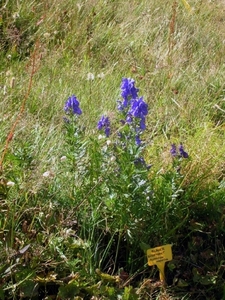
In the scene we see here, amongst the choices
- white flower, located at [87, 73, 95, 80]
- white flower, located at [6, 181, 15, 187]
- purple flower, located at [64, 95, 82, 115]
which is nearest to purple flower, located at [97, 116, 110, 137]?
purple flower, located at [64, 95, 82, 115]

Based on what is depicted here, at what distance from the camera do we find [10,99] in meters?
3.36

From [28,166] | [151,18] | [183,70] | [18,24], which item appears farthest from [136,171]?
[151,18]

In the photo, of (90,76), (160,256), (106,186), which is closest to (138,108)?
(106,186)

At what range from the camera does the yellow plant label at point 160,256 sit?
7.74ft

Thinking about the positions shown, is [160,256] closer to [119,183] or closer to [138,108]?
[119,183]

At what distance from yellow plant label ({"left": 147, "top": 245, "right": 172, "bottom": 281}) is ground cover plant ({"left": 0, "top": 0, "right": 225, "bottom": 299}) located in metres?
0.07

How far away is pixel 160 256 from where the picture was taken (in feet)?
7.83

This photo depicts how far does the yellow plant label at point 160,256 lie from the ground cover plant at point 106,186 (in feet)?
0.23

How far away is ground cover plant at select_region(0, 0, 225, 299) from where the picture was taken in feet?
7.71

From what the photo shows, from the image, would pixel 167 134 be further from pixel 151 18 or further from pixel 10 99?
Result: pixel 151 18

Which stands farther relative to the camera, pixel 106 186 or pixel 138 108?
pixel 106 186

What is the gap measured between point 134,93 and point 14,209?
29.7 inches

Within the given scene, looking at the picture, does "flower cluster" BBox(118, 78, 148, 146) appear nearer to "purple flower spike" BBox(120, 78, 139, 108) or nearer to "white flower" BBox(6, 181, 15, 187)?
"purple flower spike" BBox(120, 78, 139, 108)

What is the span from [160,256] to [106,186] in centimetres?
40
